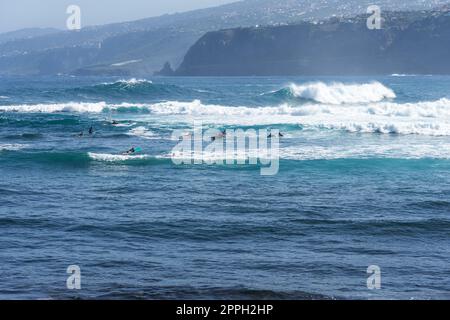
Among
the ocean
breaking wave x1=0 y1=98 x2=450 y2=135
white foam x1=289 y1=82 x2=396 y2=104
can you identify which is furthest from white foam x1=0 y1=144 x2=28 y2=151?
white foam x1=289 y1=82 x2=396 y2=104

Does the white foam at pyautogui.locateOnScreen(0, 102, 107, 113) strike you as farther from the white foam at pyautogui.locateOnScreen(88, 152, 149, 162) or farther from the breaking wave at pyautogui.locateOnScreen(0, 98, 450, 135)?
the white foam at pyautogui.locateOnScreen(88, 152, 149, 162)

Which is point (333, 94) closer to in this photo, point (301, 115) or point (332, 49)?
point (301, 115)

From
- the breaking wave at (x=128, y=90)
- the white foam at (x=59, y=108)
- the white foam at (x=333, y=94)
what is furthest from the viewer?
the breaking wave at (x=128, y=90)

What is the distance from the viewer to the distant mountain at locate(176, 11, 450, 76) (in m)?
170

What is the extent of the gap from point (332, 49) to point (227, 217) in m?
163

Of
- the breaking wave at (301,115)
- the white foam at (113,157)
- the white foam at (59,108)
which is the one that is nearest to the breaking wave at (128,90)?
the breaking wave at (301,115)

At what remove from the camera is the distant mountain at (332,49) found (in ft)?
557

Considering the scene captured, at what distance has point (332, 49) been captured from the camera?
180 metres

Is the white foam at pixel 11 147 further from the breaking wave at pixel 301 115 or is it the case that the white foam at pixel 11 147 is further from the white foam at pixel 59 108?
the white foam at pixel 59 108

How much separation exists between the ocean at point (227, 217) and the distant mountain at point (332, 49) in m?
130

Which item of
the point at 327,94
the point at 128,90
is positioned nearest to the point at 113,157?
the point at 327,94

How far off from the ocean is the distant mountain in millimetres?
130335

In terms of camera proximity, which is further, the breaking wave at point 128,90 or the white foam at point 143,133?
the breaking wave at point 128,90
